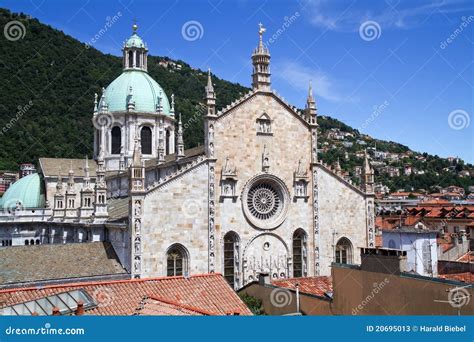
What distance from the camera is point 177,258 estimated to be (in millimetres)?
35531

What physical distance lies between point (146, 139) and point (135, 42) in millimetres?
12181

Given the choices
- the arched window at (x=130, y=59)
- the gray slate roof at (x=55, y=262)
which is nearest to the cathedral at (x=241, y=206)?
the gray slate roof at (x=55, y=262)

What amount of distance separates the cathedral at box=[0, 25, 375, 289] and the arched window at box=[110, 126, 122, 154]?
850cm

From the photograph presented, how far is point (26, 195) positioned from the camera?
55.2m

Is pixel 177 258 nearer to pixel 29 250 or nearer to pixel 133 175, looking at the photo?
pixel 133 175

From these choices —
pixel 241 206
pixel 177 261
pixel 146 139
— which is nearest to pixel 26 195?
pixel 146 139

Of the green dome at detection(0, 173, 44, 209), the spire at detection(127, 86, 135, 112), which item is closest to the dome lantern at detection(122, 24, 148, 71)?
the spire at detection(127, 86, 135, 112)

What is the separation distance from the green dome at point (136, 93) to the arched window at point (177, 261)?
23.8 meters

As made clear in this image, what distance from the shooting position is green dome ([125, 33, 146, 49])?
198 feet

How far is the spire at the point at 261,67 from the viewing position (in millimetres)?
39719

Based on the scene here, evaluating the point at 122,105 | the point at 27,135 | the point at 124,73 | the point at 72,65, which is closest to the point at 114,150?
the point at 122,105

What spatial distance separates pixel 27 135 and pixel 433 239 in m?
72.8

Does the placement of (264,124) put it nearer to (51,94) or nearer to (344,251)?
(344,251)

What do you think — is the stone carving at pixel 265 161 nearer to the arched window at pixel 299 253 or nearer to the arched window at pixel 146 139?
the arched window at pixel 299 253
